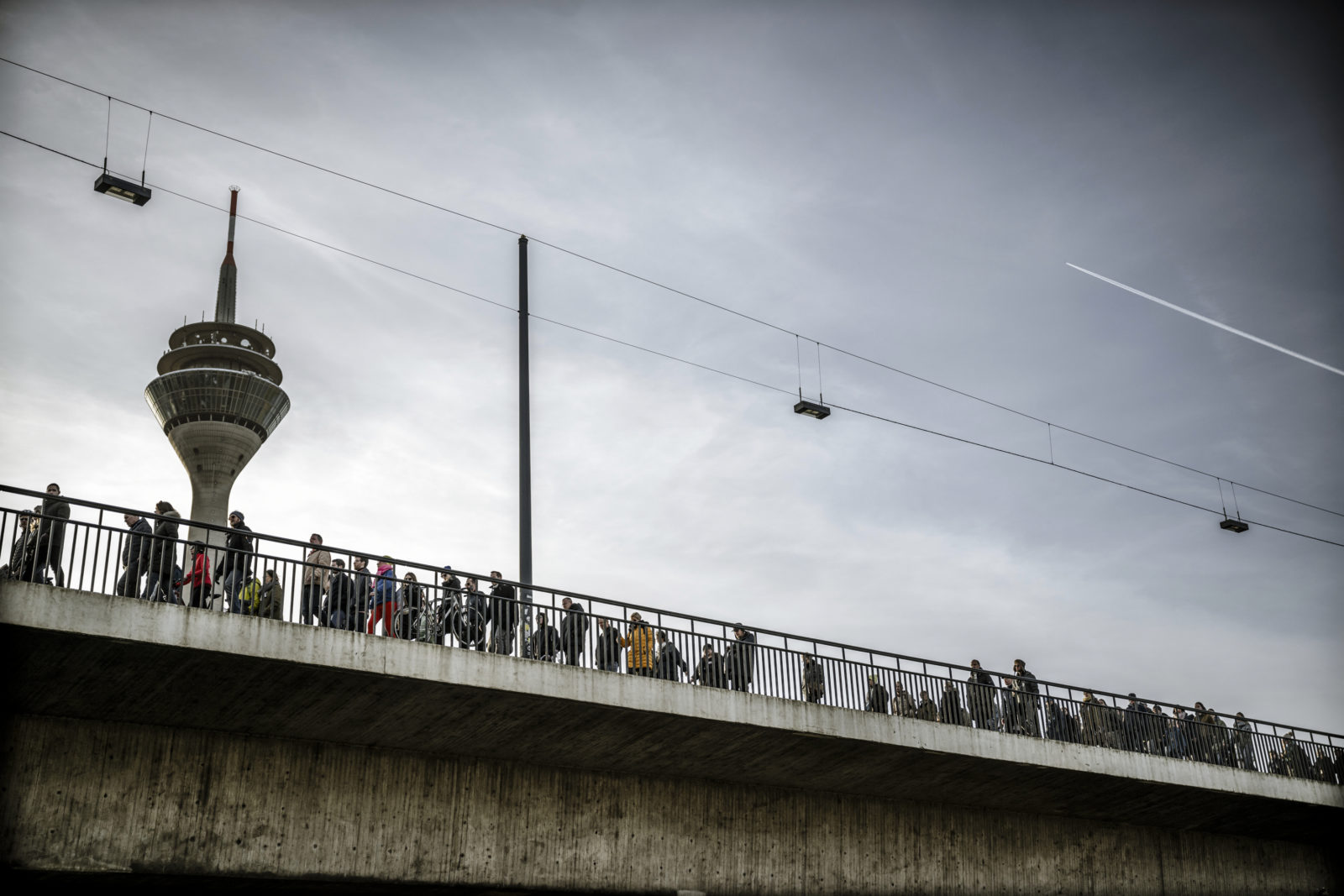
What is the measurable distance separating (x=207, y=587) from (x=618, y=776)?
275 inches

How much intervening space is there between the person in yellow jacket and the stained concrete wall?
6.49 ft

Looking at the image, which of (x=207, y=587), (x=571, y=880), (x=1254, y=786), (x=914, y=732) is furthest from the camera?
(x=1254, y=786)

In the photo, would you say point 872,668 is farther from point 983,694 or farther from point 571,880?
point 571,880

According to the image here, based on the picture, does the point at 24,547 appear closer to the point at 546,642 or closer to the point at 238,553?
the point at 238,553

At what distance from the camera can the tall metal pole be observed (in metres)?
19.8

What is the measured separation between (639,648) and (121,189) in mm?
10769

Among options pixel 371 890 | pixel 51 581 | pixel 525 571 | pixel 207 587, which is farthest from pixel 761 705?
pixel 51 581

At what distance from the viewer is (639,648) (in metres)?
17.9

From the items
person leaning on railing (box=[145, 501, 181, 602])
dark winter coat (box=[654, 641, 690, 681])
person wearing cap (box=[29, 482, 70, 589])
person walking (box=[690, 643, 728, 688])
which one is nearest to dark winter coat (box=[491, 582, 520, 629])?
dark winter coat (box=[654, 641, 690, 681])

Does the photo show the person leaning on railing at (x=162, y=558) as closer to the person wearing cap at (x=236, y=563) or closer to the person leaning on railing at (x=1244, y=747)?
the person wearing cap at (x=236, y=563)

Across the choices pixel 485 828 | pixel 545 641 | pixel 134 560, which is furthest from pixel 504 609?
pixel 134 560

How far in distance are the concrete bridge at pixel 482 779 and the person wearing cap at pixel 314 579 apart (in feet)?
2.42

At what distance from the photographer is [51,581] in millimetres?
13625

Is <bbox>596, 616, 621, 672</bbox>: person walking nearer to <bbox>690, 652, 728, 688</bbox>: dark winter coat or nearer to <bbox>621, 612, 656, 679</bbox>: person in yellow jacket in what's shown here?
<bbox>621, 612, 656, 679</bbox>: person in yellow jacket
